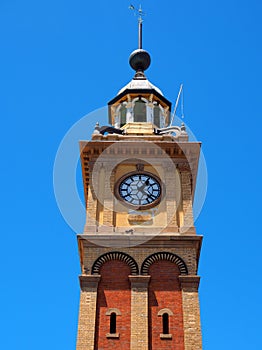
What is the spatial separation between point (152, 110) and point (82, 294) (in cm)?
1451

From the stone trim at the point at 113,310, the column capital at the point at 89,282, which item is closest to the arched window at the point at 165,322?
the stone trim at the point at 113,310

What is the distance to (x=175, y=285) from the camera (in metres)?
32.4

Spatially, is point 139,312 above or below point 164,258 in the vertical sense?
below

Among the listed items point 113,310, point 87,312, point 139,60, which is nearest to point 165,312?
point 113,310

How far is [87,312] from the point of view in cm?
3130

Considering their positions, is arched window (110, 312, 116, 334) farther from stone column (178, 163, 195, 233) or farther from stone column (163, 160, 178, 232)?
stone column (178, 163, 195, 233)

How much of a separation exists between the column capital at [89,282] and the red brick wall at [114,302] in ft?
0.88

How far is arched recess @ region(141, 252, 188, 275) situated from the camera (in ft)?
107

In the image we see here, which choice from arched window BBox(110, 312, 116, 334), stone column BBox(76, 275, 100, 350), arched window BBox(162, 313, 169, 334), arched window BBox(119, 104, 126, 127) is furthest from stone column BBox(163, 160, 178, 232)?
arched window BBox(119, 104, 126, 127)

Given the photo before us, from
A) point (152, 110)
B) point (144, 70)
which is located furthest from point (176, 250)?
point (144, 70)

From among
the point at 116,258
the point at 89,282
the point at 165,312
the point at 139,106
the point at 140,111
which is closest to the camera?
the point at 165,312

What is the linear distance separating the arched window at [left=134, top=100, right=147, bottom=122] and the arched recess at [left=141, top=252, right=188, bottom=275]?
37.7ft

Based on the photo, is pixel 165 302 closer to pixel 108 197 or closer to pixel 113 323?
pixel 113 323

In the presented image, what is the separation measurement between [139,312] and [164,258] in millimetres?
2969
